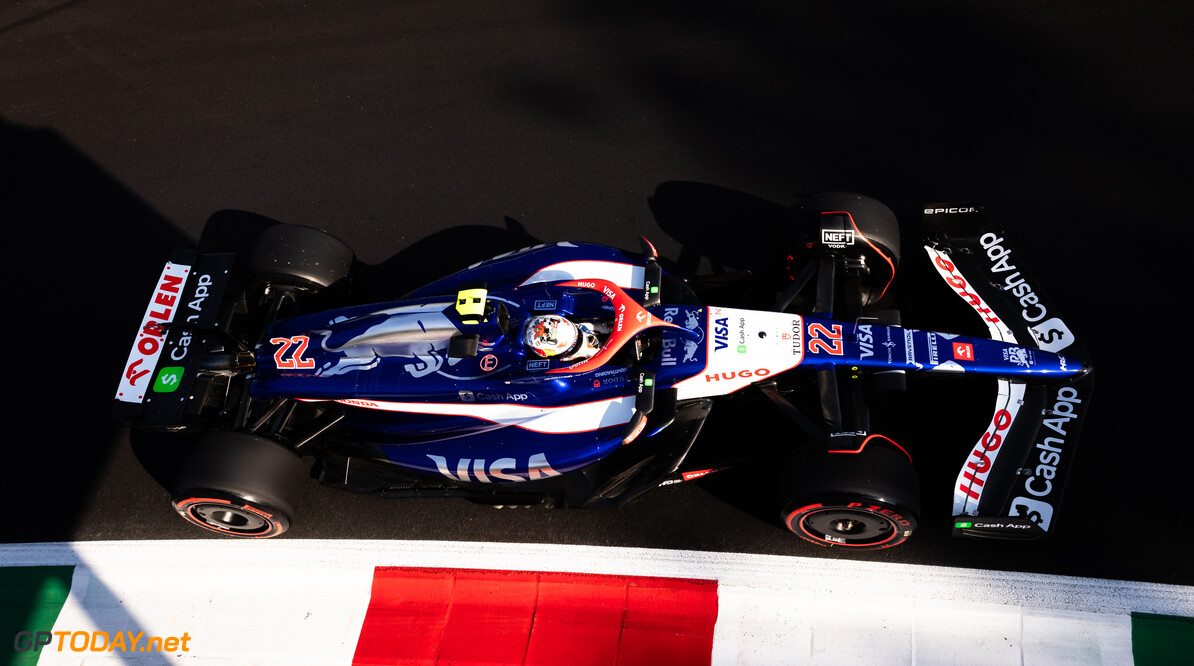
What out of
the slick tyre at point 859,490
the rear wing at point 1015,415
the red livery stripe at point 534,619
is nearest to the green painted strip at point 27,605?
the red livery stripe at point 534,619

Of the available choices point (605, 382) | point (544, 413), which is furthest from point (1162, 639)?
point (544, 413)

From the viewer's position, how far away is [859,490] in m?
4.66

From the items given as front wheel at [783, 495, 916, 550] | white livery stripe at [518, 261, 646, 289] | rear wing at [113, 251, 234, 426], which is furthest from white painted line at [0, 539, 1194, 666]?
white livery stripe at [518, 261, 646, 289]

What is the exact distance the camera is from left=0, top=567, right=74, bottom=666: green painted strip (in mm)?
5797

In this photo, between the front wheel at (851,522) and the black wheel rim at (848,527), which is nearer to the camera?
the front wheel at (851,522)

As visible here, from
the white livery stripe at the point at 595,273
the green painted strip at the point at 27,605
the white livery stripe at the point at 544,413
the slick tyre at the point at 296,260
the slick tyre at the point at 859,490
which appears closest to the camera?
the slick tyre at the point at 859,490

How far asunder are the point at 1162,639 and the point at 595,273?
13.6 ft

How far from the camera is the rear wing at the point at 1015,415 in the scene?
15.6 feet

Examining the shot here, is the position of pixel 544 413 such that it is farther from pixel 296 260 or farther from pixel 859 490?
pixel 296 260

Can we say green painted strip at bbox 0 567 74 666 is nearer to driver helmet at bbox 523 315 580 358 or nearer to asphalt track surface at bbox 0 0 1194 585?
asphalt track surface at bbox 0 0 1194 585

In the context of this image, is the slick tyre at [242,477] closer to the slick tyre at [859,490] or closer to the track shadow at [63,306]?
the track shadow at [63,306]

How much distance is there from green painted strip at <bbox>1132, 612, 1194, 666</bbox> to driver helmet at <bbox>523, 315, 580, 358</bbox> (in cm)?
382

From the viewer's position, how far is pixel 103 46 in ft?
28.7

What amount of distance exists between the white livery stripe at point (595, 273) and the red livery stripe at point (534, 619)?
78.5 inches
